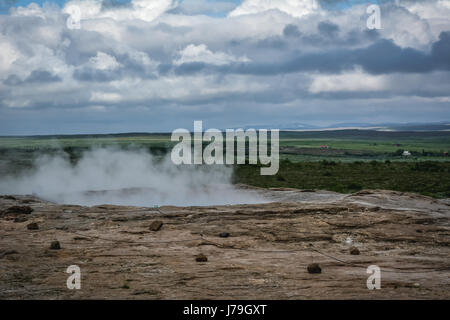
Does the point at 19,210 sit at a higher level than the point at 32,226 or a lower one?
higher

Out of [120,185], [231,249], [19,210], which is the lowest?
[231,249]

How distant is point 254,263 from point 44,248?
4.61 meters

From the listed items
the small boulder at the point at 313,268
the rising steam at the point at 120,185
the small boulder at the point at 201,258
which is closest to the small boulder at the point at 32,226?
the small boulder at the point at 201,258

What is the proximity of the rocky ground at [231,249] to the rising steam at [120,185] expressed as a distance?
3.71m

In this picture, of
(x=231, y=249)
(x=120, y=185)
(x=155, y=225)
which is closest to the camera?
(x=231, y=249)

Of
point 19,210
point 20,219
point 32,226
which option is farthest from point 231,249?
point 19,210

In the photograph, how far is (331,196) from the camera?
54.0 ft

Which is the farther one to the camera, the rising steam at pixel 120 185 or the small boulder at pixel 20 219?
the rising steam at pixel 120 185

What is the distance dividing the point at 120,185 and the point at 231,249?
13.3 meters

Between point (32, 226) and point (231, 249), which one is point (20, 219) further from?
point (231, 249)

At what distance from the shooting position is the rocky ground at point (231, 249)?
25.6 feet

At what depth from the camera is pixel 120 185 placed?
22.8 metres

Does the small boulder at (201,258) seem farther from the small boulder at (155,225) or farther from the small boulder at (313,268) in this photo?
the small boulder at (155,225)

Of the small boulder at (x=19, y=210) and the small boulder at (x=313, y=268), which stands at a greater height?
the small boulder at (x=19, y=210)
